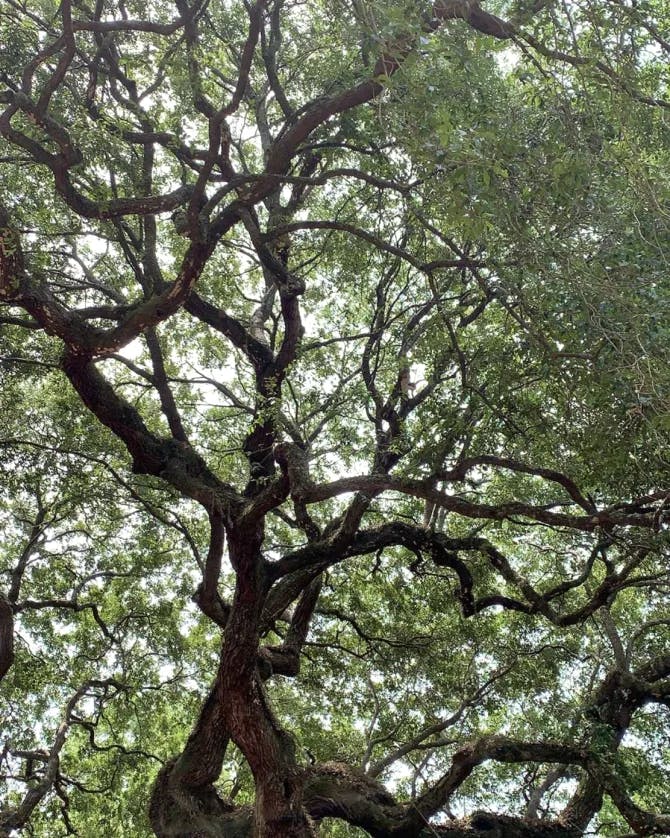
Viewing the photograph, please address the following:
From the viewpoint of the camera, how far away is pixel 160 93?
297 inches

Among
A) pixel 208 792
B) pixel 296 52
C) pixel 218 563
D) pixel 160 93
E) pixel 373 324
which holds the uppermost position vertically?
pixel 296 52

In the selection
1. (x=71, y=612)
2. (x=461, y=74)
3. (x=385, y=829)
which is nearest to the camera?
(x=461, y=74)

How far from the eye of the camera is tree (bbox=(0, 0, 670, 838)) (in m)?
4.04

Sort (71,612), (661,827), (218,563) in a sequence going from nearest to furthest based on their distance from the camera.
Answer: (661,827) → (218,563) → (71,612)

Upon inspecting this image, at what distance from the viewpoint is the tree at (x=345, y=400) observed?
13.2 feet

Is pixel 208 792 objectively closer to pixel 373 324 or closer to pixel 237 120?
pixel 373 324

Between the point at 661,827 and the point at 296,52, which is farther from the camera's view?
the point at 296,52

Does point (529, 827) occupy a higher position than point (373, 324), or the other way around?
point (373, 324)

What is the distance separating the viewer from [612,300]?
380 cm

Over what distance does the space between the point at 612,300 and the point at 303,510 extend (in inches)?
125

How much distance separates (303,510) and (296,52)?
4914 millimetres

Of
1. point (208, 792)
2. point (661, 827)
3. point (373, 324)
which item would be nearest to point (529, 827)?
point (661, 827)

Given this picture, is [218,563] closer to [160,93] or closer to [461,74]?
[160,93]

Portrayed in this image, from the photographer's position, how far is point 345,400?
24.7 feet
